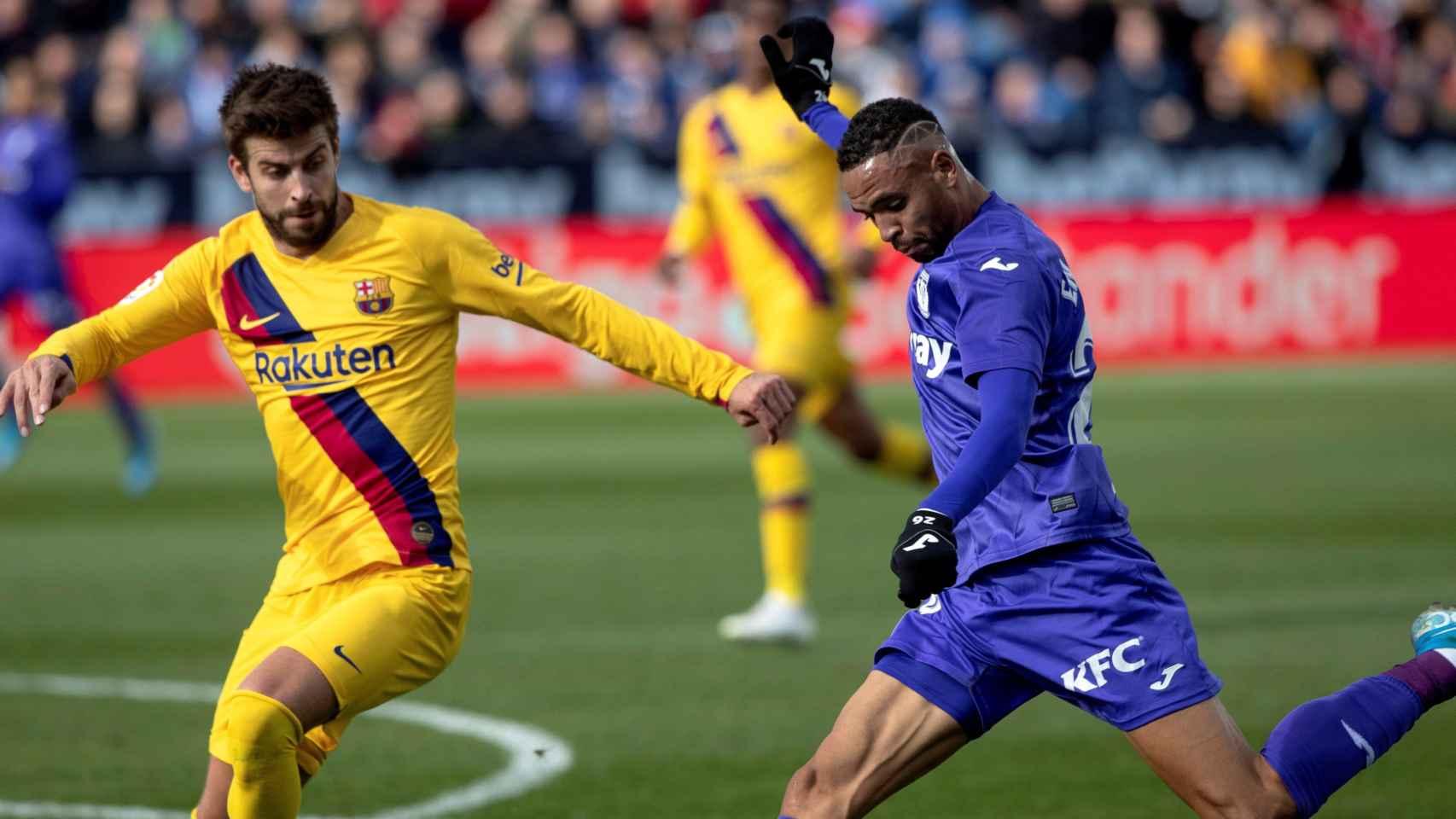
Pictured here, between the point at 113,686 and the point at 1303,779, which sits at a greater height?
the point at 1303,779

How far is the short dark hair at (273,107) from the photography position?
5.12m

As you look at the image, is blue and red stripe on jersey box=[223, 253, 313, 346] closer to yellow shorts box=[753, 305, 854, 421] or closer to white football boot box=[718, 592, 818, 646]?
white football boot box=[718, 592, 818, 646]

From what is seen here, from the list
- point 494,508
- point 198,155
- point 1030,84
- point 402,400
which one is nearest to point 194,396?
point 198,155

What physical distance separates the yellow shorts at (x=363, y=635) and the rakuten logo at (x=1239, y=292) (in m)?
16.6

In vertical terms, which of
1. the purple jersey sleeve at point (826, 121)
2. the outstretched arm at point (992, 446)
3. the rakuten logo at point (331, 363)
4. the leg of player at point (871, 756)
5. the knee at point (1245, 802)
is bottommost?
the knee at point (1245, 802)

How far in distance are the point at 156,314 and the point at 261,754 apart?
1271 mm

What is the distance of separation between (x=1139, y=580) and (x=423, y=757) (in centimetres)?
318

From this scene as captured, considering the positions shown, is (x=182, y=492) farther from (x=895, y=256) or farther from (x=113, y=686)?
(x=895, y=256)

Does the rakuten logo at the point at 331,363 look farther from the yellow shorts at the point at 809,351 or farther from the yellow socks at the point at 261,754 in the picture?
the yellow shorts at the point at 809,351

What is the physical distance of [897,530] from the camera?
40.4 feet

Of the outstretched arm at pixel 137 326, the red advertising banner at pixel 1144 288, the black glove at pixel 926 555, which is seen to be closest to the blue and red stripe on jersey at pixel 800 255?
the outstretched arm at pixel 137 326

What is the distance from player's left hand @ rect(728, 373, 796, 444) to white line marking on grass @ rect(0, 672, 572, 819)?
6.34 feet

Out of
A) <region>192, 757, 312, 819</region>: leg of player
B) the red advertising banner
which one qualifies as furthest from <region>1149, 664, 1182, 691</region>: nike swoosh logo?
the red advertising banner

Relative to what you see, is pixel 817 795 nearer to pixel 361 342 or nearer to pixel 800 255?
pixel 361 342
